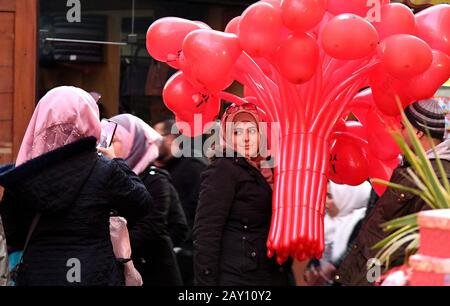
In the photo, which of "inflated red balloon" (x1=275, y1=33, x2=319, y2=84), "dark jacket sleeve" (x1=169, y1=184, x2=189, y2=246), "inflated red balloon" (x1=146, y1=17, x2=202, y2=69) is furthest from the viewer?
"dark jacket sleeve" (x1=169, y1=184, x2=189, y2=246)

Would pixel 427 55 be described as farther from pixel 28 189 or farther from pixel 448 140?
pixel 28 189

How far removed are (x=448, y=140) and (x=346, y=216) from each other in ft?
9.19

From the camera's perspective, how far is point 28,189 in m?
3.98

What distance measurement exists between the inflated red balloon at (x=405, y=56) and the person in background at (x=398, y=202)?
14 cm

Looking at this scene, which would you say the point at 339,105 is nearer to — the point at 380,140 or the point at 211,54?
the point at 380,140

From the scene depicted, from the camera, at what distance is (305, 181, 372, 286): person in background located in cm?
654

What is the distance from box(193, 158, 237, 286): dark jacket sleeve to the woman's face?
115mm

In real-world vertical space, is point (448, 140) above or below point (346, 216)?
above

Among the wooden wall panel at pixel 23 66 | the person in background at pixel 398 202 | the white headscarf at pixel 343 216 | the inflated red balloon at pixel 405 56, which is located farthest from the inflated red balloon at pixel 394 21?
the wooden wall panel at pixel 23 66

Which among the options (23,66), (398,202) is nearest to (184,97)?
(398,202)

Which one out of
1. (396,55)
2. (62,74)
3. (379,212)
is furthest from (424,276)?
(62,74)

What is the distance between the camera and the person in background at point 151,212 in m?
5.50

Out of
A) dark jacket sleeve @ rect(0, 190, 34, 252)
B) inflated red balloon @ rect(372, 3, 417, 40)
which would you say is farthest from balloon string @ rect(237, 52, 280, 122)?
dark jacket sleeve @ rect(0, 190, 34, 252)

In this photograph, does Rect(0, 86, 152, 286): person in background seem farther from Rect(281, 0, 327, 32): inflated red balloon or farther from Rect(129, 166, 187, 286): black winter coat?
Rect(129, 166, 187, 286): black winter coat
